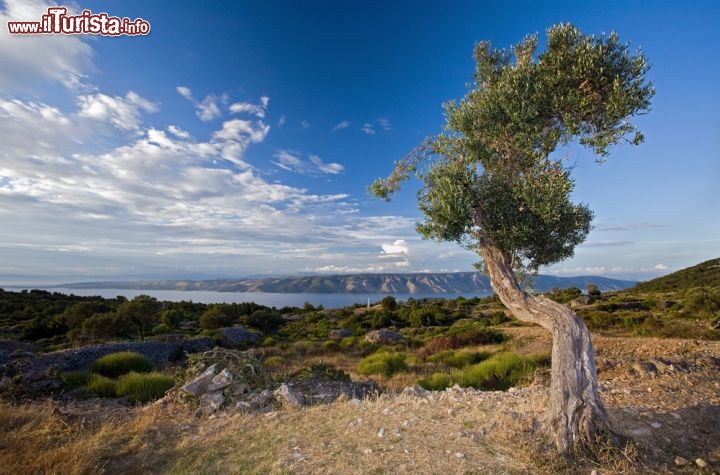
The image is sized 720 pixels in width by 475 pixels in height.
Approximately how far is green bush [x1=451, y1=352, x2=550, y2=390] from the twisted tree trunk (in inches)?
243

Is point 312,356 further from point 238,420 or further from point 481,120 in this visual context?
point 481,120

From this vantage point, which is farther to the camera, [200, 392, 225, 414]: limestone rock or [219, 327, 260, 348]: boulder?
[219, 327, 260, 348]: boulder

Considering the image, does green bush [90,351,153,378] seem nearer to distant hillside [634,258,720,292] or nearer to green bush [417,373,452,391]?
green bush [417,373,452,391]

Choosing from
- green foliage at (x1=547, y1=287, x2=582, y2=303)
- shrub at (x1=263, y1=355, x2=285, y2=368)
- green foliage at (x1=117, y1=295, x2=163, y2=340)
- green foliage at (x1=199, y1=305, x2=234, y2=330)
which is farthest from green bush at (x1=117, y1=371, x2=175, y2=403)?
green foliage at (x1=547, y1=287, x2=582, y2=303)

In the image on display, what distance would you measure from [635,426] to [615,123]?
5.29m

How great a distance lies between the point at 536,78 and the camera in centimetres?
652

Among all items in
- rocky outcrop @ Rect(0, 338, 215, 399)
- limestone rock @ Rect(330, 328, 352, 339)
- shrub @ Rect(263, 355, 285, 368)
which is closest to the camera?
rocky outcrop @ Rect(0, 338, 215, 399)

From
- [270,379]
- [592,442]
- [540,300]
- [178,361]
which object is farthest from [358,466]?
[178,361]

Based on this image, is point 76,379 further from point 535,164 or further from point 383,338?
point 383,338

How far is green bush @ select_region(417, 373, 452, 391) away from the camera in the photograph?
11305mm

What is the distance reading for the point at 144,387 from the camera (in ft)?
35.8

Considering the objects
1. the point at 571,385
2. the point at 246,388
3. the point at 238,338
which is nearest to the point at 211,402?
the point at 246,388

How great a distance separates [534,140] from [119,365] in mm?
16888

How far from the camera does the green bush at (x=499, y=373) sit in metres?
11.7
